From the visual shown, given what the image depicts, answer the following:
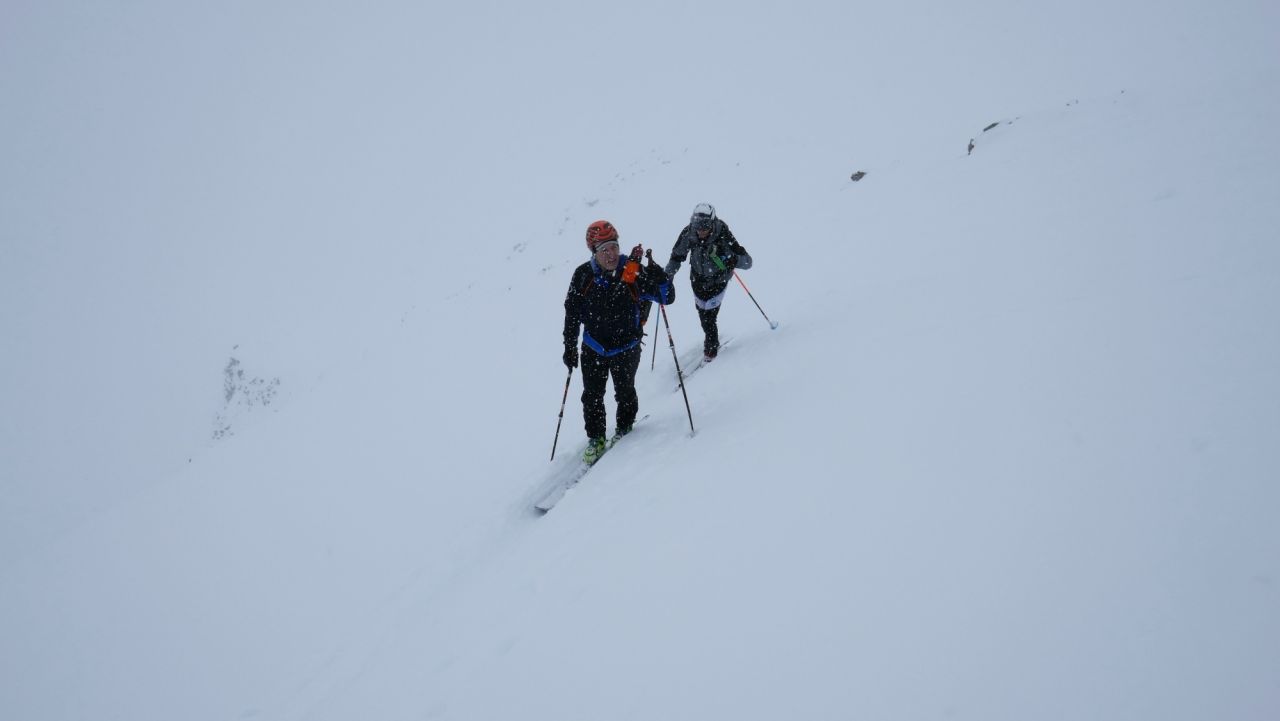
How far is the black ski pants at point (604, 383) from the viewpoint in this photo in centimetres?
631

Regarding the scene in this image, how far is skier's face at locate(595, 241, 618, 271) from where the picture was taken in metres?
5.56

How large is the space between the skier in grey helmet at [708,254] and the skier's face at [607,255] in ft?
5.79

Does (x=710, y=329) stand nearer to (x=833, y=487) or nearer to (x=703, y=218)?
(x=703, y=218)

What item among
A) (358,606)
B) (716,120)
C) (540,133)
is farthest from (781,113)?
(540,133)

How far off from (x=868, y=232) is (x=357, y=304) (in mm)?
34550

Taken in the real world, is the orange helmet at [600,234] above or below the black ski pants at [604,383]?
above

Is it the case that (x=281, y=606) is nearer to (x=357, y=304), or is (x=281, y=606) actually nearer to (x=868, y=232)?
(x=868, y=232)

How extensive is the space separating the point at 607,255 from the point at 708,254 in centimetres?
250

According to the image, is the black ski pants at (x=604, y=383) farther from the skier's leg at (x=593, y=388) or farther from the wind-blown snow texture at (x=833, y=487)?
the wind-blown snow texture at (x=833, y=487)

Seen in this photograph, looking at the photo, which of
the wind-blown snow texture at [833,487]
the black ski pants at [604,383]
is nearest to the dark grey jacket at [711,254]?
the wind-blown snow texture at [833,487]

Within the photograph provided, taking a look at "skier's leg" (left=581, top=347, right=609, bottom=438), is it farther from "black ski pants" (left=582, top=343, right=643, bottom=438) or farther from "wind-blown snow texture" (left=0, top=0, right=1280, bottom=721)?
"wind-blown snow texture" (left=0, top=0, right=1280, bottom=721)

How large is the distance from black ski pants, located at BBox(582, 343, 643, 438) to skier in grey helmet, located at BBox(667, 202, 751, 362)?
1.66 meters

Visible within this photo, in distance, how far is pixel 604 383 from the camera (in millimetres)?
6605

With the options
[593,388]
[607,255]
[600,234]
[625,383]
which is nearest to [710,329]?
[625,383]
